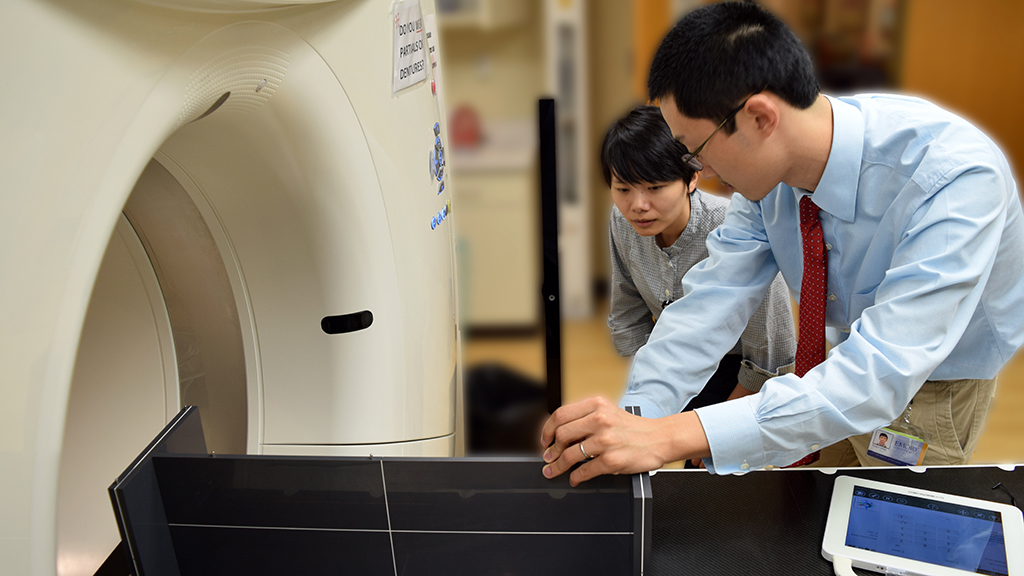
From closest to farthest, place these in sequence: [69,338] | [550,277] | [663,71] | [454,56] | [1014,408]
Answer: [69,338], [663,71], [550,277], [1014,408], [454,56]

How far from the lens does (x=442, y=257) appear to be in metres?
1.38

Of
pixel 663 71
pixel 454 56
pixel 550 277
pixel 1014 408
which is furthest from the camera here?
pixel 454 56

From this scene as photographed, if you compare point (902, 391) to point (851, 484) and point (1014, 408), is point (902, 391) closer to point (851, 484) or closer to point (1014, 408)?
point (851, 484)

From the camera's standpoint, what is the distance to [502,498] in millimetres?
865

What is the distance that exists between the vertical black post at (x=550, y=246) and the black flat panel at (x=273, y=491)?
51 cm

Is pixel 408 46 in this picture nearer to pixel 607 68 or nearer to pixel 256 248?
pixel 256 248

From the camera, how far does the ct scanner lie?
0.76 metres

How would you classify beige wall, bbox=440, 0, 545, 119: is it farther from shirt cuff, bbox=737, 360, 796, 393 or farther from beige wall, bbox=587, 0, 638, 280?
shirt cuff, bbox=737, 360, 796, 393

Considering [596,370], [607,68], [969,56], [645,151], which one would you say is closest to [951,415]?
[645,151]

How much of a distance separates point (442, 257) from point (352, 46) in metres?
0.44

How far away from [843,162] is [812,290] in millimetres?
203

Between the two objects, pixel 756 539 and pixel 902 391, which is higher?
pixel 902 391

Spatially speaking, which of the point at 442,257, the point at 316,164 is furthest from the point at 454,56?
the point at 316,164

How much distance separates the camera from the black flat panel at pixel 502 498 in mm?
855
